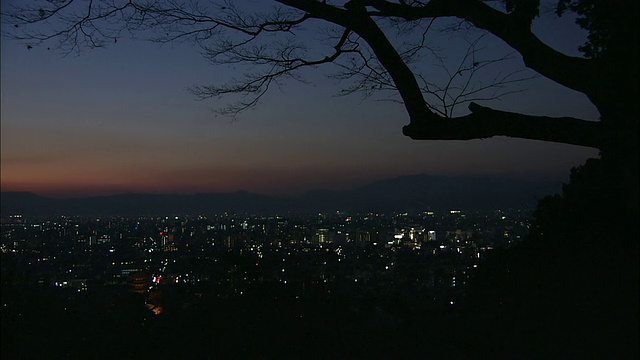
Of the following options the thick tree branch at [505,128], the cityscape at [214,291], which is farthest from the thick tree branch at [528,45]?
the cityscape at [214,291]

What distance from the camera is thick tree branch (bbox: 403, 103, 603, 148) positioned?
3.79m

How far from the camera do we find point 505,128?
13.0 feet

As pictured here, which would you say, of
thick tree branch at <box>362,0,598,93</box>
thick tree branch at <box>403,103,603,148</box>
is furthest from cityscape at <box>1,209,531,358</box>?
thick tree branch at <box>362,0,598,93</box>

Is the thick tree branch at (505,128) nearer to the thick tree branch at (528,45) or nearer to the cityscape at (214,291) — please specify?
the thick tree branch at (528,45)

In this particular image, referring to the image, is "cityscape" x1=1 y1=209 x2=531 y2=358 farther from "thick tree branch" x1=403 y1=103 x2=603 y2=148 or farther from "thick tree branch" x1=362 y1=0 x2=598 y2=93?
"thick tree branch" x1=362 y1=0 x2=598 y2=93

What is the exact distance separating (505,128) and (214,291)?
528 cm

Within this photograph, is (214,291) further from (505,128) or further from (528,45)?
(528,45)

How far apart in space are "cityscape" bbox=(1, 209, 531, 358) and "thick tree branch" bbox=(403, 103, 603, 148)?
10.6 ft

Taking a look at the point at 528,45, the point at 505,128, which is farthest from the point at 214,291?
the point at 528,45

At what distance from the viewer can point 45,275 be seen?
25.3 feet

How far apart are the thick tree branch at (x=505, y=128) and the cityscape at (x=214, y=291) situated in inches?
128

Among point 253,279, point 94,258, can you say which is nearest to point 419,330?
point 253,279

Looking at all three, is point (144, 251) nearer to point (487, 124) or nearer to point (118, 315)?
point (118, 315)

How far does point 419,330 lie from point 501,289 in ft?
4.32
